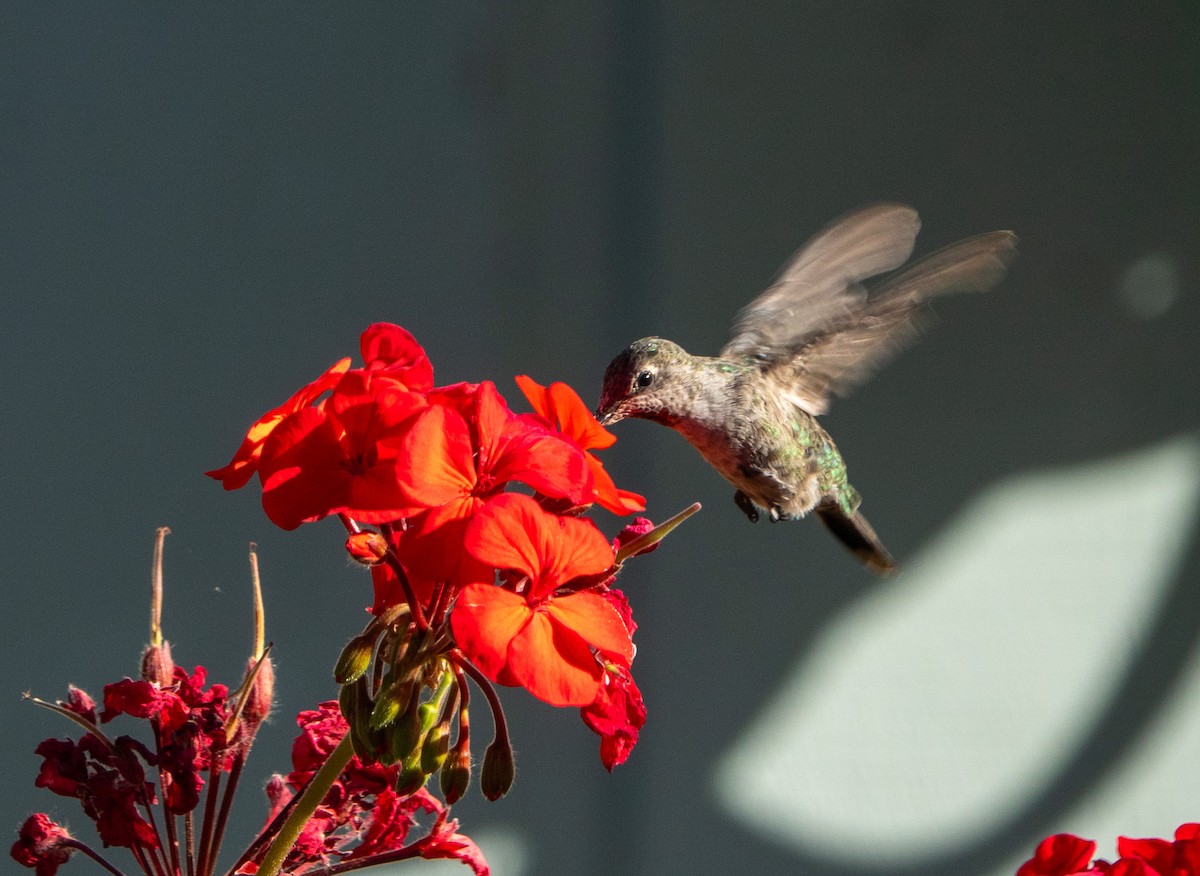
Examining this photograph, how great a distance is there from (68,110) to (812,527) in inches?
59.5

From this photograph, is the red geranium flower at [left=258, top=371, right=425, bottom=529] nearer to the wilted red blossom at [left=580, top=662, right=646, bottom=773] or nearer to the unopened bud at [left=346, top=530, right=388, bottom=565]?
the unopened bud at [left=346, top=530, right=388, bottom=565]

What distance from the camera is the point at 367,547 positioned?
0.70 meters

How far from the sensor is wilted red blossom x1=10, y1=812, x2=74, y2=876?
82 centimetres

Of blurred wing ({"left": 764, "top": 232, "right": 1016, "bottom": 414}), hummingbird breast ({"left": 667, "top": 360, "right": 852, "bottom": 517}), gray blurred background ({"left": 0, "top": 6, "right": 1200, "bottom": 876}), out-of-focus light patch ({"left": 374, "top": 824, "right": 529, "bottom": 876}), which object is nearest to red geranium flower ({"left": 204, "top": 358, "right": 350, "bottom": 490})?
hummingbird breast ({"left": 667, "top": 360, "right": 852, "bottom": 517})

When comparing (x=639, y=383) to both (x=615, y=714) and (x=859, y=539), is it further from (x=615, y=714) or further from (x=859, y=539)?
(x=859, y=539)

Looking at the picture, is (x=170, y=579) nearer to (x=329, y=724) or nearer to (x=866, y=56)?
(x=329, y=724)

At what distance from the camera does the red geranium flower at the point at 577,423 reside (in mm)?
799

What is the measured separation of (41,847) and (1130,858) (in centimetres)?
72

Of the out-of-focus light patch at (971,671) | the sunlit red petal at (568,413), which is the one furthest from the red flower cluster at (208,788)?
the out-of-focus light patch at (971,671)

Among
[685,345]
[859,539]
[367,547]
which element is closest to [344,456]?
[367,547]

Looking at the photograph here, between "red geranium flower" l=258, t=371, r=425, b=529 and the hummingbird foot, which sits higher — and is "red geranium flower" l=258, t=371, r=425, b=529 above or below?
above

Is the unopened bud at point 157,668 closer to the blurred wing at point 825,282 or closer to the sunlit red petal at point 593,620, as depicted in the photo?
the sunlit red petal at point 593,620

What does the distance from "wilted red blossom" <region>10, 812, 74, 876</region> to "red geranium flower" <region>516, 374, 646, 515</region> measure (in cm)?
45

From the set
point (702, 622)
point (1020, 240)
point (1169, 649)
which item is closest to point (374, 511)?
point (702, 622)
